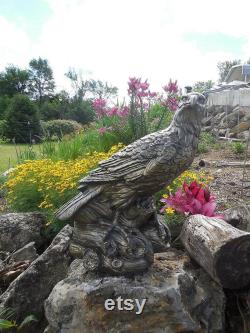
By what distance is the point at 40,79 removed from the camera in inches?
1517

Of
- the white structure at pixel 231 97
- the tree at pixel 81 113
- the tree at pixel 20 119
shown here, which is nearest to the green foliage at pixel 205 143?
the white structure at pixel 231 97

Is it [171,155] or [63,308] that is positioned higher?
[171,155]

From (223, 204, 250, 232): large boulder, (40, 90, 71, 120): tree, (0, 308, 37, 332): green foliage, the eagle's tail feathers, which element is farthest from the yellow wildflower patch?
(40, 90, 71, 120): tree

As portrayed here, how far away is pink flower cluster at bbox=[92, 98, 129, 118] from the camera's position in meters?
7.36

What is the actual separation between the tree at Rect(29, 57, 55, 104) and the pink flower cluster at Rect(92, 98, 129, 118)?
29.6 m

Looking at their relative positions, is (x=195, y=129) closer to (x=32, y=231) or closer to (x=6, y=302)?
(x=6, y=302)

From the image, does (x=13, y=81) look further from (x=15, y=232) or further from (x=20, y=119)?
(x=15, y=232)

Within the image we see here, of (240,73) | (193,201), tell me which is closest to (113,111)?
(193,201)

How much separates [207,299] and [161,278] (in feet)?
1.44

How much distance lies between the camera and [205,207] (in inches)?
136

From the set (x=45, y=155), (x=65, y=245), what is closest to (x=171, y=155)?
(x=65, y=245)

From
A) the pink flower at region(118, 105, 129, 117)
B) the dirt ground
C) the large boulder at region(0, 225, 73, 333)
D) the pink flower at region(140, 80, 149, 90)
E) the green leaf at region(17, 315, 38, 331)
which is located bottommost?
the green leaf at region(17, 315, 38, 331)

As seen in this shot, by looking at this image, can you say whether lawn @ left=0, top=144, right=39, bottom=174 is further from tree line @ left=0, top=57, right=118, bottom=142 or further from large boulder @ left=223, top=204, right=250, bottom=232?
large boulder @ left=223, top=204, right=250, bottom=232

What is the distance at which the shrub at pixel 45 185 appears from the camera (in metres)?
4.49
